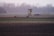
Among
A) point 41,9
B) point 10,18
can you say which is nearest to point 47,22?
point 41,9

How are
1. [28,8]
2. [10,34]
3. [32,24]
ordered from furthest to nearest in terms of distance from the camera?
[28,8]
[32,24]
[10,34]

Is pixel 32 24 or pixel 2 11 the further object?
pixel 2 11

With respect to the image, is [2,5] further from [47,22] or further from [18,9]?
[47,22]

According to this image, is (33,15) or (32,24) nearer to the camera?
(32,24)

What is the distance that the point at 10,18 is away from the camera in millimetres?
6477

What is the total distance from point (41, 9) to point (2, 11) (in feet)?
7.32

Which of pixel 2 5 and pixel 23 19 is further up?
pixel 2 5

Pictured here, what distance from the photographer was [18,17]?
6.43 meters

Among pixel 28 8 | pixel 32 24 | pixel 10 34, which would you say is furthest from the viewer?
pixel 28 8

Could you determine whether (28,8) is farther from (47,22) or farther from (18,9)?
(47,22)

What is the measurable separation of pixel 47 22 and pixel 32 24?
81cm

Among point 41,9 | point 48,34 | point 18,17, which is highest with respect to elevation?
point 41,9

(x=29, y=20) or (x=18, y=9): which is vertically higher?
(x=18, y=9)

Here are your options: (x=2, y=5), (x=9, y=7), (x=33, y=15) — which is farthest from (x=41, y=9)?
(x=2, y=5)
